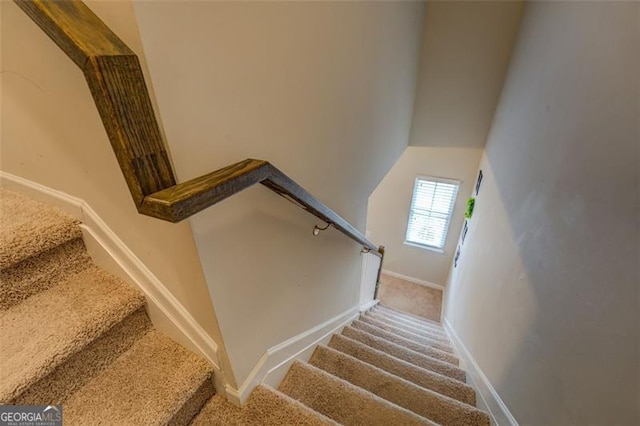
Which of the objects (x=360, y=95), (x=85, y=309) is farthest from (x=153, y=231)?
(x=360, y=95)

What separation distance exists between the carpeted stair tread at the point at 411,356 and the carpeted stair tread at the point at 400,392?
0.51m

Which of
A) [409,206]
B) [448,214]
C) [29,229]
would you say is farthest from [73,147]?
[448,214]

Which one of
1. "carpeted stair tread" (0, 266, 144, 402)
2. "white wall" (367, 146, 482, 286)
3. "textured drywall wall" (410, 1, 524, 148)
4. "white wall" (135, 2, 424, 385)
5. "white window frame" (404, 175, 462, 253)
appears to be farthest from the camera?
"white window frame" (404, 175, 462, 253)

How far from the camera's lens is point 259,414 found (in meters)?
1.01

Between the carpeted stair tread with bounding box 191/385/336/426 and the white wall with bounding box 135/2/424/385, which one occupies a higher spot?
the white wall with bounding box 135/2/424/385

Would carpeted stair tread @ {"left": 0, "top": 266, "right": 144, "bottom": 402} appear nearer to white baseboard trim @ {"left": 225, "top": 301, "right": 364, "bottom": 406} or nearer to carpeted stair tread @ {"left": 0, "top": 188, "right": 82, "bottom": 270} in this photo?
carpeted stair tread @ {"left": 0, "top": 188, "right": 82, "bottom": 270}

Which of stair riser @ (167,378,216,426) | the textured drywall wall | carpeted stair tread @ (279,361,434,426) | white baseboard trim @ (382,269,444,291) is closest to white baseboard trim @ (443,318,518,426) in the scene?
carpeted stair tread @ (279,361,434,426)

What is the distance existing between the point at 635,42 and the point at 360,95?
1.02 m

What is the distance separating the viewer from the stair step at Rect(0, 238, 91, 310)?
35.1 inches

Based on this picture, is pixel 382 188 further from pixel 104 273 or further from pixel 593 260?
pixel 104 273

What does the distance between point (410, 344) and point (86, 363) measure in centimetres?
231

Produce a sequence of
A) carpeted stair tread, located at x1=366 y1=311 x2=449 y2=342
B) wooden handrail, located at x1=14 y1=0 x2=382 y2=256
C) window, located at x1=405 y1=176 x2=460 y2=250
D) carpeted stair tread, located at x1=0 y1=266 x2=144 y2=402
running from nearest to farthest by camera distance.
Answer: wooden handrail, located at x1=14 y1=0 x2=382 y2=256, carpeted stair tread, located at x1=0 y1=266 x2=144 y2=402, carpeted stair tread, located at x1=366 y1=311 x2=449 y2=342, window, located at x1=405 y1=176 x2=460 y2=250

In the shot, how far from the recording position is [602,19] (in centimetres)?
100

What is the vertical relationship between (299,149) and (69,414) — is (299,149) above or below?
above
